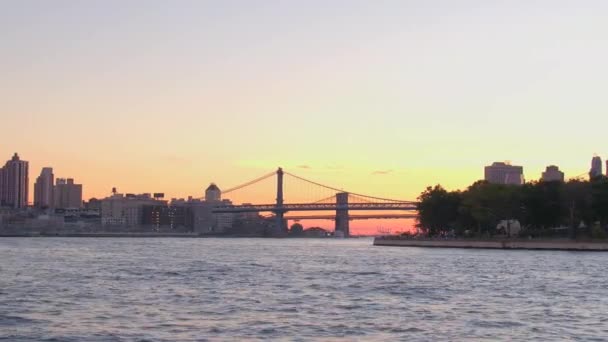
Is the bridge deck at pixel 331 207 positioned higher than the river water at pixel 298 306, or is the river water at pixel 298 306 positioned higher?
the bridge deck at pixel 331 207

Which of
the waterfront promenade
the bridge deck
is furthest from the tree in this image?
the bridge deck

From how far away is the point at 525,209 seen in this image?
120 m

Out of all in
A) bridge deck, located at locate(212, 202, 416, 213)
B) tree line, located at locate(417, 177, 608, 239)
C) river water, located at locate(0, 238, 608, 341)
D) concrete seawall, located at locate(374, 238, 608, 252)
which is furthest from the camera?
bridge deck, located at locate(212, 202, 416, 213)

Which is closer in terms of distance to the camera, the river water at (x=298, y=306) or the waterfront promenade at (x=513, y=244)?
the river water at (x=298, y=306)

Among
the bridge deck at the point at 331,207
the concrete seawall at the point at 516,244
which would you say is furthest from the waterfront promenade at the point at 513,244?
the bridge deck at the point at 331,207

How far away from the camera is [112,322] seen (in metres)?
27.6

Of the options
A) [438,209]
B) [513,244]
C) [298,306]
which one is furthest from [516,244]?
[298,306]

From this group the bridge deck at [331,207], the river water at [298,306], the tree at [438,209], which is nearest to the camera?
the river water at [298,306]

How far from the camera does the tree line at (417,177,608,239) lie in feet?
358

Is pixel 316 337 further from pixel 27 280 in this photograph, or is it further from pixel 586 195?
pixel 586 195

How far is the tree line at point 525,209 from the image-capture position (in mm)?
109062

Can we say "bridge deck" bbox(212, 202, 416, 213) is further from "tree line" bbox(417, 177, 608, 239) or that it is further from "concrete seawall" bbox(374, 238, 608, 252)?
"concrete seawall" bbox(374, 238, 608, 252)

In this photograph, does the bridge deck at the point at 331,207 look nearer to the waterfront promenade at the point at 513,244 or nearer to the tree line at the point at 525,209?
the tree line at the point at 525,209

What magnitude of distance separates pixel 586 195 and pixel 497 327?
84.0m
